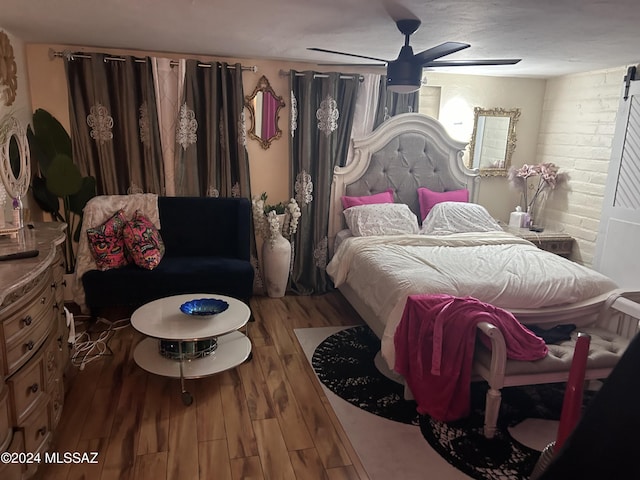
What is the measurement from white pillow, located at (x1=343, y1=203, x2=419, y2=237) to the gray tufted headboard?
29cm

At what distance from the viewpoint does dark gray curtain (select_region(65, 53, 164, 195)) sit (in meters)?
3.84

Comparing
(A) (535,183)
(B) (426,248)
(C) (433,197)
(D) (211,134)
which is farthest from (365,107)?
(A) (535,183)

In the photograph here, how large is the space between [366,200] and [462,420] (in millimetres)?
2324

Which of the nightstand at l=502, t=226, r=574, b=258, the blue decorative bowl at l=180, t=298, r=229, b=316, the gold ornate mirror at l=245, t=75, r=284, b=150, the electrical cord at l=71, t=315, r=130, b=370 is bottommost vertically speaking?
the electrical cord at l=71, t=315, r=130, b=370

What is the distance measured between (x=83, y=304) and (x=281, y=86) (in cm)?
254

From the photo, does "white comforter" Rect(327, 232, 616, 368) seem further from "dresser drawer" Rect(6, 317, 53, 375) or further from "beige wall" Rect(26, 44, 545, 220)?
"dresser drawer" Rect(6, 317, 53, 375)

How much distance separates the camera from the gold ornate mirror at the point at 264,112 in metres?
4.30

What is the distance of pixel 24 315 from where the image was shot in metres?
1.85

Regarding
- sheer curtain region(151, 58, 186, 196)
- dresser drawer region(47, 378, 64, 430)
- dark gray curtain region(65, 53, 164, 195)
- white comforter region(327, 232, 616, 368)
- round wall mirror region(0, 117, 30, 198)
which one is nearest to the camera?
dresser drawer region(47, 378, 64, 430)

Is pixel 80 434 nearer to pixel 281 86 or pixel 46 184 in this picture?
pixel 46 184

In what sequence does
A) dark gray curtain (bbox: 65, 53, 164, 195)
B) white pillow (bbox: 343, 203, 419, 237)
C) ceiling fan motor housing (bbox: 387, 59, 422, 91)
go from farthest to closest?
white pillow (bbox: 343, 203, 419, 237) → dark gray curtain (bbox: 65, 53, 164, 195) → ceiling fan motor housing (bbox: 387, 59, 422, 91)

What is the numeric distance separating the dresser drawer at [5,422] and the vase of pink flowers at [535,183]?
14.7 ft

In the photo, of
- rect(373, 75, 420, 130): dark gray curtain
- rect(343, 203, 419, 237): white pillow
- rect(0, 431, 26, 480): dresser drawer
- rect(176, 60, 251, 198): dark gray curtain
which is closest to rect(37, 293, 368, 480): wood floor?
rect(0, 431, 26, 480): dresser drawer

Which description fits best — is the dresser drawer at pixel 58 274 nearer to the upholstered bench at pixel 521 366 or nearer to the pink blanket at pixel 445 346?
the pink blanket at pixel 445 346
